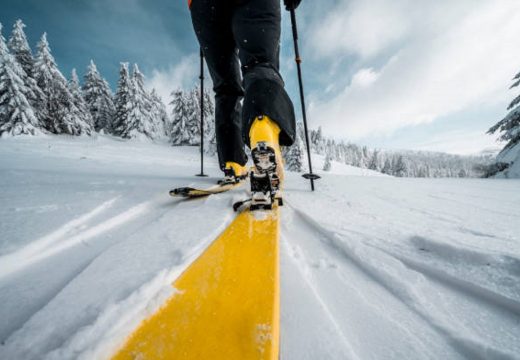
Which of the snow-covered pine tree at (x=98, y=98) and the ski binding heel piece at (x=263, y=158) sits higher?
the snow-covered pine tree at (x=98, y=98)

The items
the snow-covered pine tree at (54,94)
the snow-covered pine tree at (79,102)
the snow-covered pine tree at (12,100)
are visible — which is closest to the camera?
the snow-covered pine tree at (12,100)

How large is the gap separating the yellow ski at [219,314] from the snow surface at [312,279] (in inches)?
1.4

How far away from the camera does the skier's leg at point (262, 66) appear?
115cm

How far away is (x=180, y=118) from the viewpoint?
2469 centimetres

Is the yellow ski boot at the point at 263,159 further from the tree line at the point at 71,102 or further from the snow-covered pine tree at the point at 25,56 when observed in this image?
the snow-covered pine tree at the point at 25,56

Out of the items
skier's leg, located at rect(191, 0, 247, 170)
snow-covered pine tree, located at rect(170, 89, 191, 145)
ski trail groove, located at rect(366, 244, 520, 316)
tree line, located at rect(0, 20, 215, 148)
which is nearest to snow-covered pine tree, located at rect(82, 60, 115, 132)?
tree line, located at rect(0, 20, 215, 148)

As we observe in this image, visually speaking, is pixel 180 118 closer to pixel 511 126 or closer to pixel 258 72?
pixel 511 126

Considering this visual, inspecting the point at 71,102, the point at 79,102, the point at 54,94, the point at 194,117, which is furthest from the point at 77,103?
the point at 194,117

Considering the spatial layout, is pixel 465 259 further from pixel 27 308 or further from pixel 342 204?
pixel 27 308

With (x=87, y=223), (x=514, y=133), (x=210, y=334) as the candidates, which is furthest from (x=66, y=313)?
(x=514, y=133)

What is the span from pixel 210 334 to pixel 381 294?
394 mm

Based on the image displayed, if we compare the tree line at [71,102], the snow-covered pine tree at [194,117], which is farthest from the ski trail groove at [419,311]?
the snow-covered pine tree at [194,117]

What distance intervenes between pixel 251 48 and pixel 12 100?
22.6 meters

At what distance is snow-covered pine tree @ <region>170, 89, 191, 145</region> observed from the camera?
961 inches
